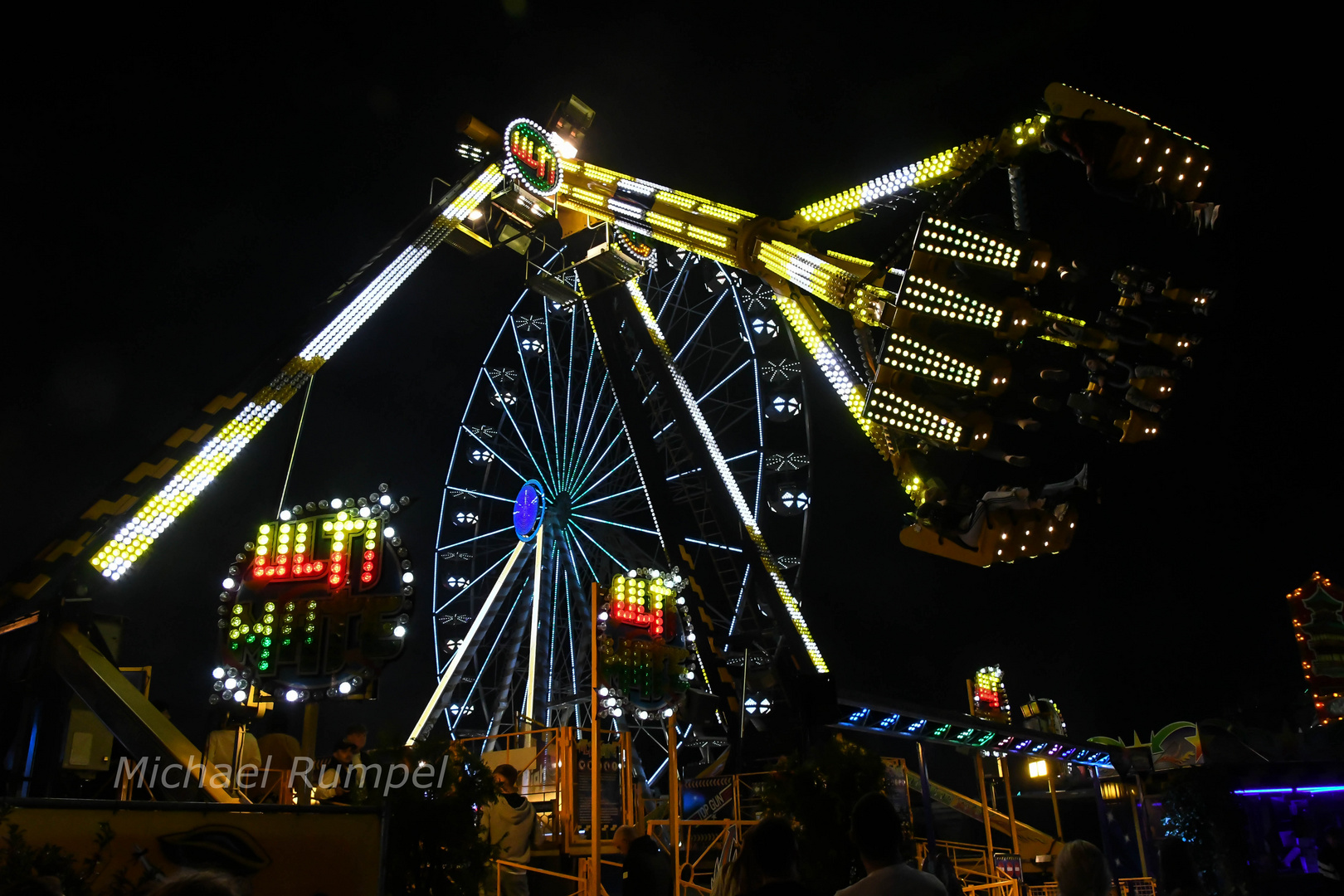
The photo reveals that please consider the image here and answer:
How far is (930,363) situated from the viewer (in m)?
7.05

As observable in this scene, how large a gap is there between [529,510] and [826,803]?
50.7 ft

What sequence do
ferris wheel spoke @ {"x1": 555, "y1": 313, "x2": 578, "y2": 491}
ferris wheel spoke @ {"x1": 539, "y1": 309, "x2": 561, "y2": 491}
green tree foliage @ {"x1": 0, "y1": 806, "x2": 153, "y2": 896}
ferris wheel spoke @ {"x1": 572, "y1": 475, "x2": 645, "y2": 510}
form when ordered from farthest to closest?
ferris wheel spoke @ {"x1": 539, "y1": 309, "x2": 561, "y2": 491}, ferris wheel spoke @ {"x1": 555, "y1": 313, "x2": 578, "y2": 491}, ferris wheel spoke @ {"x1": 572, "y1": 475, "x2": 645, "y2": 510}, green tree foliage @ {"x1": 0, "y1": 806, "x2": 153, "y2": 896}

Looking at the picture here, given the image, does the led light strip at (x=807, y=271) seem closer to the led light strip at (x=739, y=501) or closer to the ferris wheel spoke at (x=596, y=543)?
the led light strip at (x=739, y=501)

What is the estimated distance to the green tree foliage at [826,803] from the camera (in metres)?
7.14

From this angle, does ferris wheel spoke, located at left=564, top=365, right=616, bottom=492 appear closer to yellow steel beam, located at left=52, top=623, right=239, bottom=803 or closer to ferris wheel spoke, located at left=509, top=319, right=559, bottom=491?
ferris wheel spoke, located at left=509, top=319, right=559, bottom=491

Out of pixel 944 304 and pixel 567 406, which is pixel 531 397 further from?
pixel 944 304

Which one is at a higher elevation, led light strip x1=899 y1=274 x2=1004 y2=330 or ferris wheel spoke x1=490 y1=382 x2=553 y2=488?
ferris wheel spoke x1=490 y1=382 x2=553 y2=488

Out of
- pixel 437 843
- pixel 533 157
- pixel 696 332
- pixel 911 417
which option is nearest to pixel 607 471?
pixel 696 332

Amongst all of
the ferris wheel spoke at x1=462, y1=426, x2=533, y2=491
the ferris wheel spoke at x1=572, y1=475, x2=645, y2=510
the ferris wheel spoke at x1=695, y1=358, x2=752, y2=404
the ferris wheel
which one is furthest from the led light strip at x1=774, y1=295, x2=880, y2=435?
the ferris wheel spoke at x1=462, y1=426, x2=533, y2=491

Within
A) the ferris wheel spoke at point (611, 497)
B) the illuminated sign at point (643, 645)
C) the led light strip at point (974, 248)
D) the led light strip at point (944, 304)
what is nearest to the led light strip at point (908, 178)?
the led light strip at point (974, 248)

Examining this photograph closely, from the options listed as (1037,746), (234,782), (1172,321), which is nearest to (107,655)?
(234,782)

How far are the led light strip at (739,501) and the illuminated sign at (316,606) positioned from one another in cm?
661

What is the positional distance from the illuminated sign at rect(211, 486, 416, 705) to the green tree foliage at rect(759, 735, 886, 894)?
16.6ft

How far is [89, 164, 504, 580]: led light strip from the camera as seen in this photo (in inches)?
354
